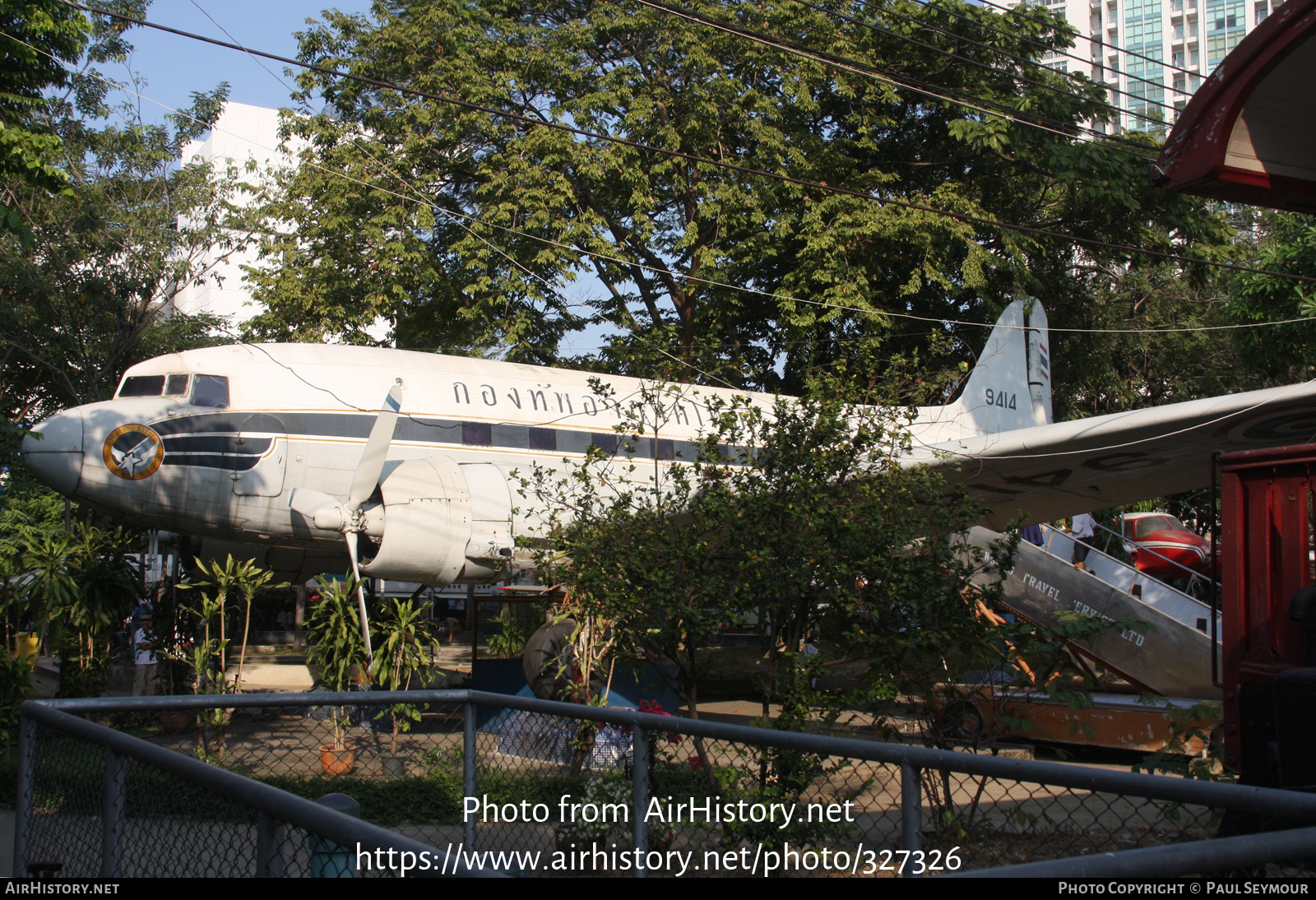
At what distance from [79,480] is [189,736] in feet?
10.8

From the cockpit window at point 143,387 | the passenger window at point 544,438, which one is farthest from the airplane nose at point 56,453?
the passenger window at point 544,438

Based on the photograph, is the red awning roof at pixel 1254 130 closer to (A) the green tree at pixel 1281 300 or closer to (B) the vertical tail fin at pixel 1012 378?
(B) the vertical tail fin at pixel 1012 378

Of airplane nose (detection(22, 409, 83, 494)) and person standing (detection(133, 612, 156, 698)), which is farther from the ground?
airplane nose (detection(22, 409, 83, 494))

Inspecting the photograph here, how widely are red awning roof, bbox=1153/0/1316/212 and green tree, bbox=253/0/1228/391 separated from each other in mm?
14378

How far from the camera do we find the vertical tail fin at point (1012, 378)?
20.7 m

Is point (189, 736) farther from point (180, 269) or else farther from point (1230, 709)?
point (180, 269)

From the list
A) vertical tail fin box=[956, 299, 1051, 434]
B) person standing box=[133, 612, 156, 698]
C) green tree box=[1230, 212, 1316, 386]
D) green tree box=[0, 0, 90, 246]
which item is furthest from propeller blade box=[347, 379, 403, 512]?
green tree box=[1230, 212, 1316, 386]

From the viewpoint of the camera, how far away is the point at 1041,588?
12820mm

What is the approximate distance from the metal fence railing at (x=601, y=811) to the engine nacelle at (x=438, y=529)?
366 centimetres

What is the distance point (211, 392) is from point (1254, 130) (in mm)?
11257

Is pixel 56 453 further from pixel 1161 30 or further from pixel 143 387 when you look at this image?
pixel 1161 30

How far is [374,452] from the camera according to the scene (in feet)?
36.5

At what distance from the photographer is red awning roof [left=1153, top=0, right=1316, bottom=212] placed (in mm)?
4957

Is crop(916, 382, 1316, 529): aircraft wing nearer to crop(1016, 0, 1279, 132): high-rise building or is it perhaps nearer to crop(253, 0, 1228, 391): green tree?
crop(253, 0, 1228, 391): green tree
